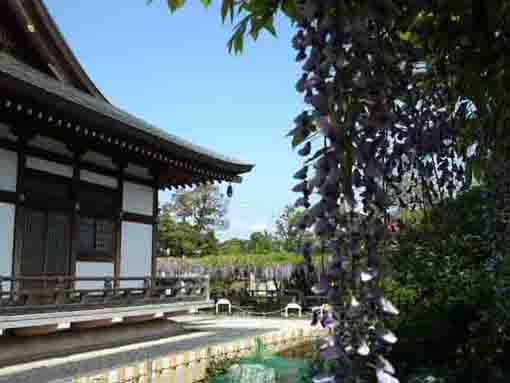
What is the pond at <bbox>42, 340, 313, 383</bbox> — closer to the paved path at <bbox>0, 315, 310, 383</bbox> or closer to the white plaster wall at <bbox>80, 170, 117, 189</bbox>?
the paved path at <bbox>0, 315, 310, 383</bbox>

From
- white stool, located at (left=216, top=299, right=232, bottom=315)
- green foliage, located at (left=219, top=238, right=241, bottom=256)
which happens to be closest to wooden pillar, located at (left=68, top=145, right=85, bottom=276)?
white stool, located at (left=216, top=299, right=232, bottom=315)

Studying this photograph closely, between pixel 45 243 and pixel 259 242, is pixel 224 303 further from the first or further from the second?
pixel 259 242

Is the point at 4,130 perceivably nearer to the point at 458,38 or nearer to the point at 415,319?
the point at 415,319

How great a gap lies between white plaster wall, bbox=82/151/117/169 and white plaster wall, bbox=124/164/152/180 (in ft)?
1.27

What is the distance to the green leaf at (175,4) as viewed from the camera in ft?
7.07

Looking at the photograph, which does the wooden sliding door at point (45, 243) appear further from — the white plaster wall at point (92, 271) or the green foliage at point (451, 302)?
the green foliage at point (451, 302)

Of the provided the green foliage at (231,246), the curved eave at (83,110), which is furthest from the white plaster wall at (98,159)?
the green foliage at (231,246)

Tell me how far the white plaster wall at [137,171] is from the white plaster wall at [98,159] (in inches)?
15.3

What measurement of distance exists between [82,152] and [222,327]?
7384mm

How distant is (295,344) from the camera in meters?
8.32

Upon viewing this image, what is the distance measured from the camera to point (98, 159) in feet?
32.2

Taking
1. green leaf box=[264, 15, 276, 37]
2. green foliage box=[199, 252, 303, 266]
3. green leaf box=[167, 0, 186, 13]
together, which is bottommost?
green foliage box=[199, 252, 303, 266]

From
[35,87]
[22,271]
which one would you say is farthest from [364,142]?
[22,271]

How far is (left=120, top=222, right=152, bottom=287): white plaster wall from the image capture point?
34.0 ft
